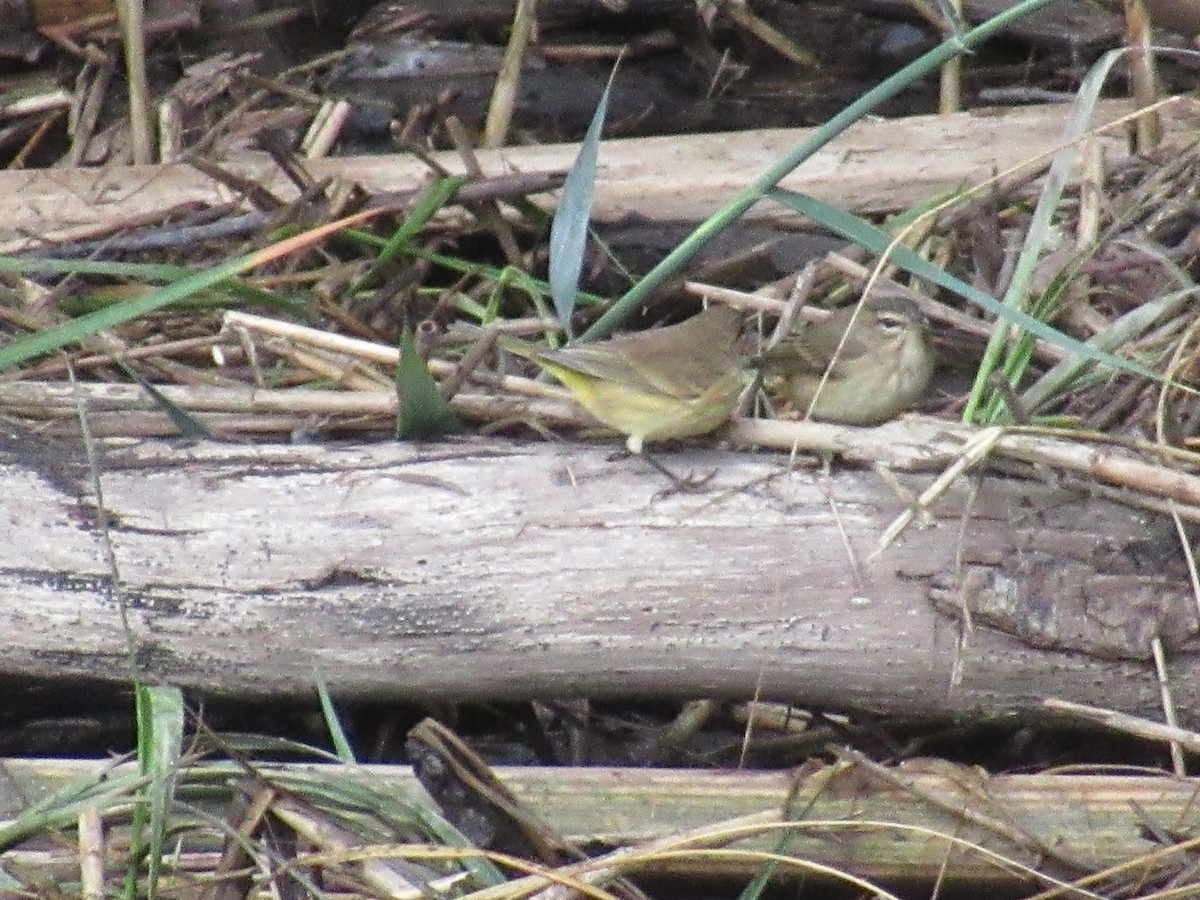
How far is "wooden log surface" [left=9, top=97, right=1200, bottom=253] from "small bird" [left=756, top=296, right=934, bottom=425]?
762mm

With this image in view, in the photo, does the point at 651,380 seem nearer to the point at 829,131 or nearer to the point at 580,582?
the point at 580,582

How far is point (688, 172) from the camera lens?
179 inches

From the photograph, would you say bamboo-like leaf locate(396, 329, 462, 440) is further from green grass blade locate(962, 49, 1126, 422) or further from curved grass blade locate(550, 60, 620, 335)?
green grass blade locate(962, 49, 1126, 422)

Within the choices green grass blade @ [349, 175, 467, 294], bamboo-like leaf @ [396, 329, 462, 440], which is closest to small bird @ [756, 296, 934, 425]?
bamboo-like leaf @ [396, 329, 462, 440]

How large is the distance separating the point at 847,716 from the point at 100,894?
1502 millimetres

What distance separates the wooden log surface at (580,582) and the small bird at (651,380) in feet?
0.48

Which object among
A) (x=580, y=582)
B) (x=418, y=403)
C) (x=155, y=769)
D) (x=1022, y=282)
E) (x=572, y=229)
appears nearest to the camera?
(x=155, y=769)

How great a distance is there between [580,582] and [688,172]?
5.77 feet

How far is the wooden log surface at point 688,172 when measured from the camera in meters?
4.46

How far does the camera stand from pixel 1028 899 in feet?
9.34

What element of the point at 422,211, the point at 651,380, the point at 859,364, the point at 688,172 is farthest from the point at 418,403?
the point at 688,172

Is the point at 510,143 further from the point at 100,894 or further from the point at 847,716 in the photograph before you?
the point at 100,894

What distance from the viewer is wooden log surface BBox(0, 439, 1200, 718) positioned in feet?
10.1

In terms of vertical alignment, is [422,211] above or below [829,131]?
below
